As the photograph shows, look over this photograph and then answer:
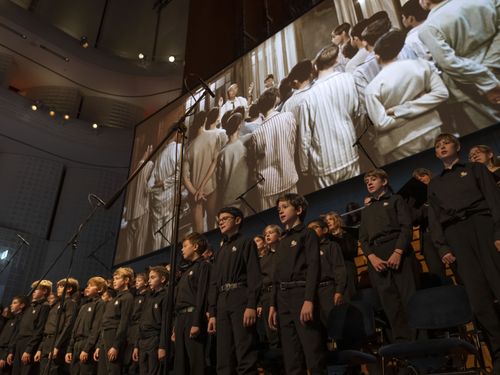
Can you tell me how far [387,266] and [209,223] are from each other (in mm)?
3194

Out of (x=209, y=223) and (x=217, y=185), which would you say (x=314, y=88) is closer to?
(x=217, y=185)

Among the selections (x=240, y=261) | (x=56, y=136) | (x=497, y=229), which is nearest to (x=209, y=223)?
(x=240, y=261)

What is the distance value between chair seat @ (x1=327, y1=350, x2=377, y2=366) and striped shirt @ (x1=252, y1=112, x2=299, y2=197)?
2.58 metres

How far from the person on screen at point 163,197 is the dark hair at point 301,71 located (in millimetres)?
2064

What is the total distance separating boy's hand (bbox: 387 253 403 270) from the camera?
8.32 feet

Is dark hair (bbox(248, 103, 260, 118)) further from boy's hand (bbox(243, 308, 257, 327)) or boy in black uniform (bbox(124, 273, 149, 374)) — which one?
boy's hand (bbox(243, 308, 257, 327))

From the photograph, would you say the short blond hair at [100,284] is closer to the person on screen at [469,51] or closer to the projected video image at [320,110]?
the projected video image at [320,110]

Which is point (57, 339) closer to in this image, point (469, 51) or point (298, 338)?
point (298, 338)

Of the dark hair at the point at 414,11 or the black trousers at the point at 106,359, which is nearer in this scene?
the black trousers at the point at 106,359

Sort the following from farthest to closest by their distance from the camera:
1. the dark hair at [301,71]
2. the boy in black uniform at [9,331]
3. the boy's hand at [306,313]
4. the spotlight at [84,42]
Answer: the spotlight at [84,42] < the dark hair at [301,71] < the boy in black uniform at [9,331] < the boy's hand at [306,313]

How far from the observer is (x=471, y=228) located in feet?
7.67

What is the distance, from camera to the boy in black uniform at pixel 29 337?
174 inches

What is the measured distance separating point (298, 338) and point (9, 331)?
423 centimetres

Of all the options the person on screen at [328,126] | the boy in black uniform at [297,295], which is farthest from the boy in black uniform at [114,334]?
the person on screen at [328,126]
